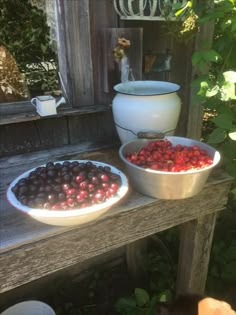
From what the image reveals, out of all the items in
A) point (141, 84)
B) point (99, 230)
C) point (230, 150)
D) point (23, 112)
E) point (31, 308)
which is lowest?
point (31, 308)

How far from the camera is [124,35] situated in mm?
1430

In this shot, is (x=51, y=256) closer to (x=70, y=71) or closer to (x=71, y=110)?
(x=71, y=110)

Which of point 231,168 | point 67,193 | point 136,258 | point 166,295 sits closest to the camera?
point 67,193

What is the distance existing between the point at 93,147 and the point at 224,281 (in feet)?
3.62

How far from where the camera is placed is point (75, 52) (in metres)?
1.43

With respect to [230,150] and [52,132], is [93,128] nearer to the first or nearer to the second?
[52,132]

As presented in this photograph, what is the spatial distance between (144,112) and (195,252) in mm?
689

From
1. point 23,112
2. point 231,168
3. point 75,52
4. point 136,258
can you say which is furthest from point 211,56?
point 136,258

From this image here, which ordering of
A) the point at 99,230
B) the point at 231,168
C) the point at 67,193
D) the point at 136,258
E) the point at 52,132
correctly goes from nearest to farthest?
the point at 67,193 → the point at 99,230 → the point at 231,168 → the point at 52,132 → the point at 136,258

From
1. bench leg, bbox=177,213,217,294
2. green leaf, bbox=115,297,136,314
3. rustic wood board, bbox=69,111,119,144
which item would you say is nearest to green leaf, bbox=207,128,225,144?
bench leg, bbox=177,213,217,294

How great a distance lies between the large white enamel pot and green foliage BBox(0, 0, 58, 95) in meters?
0.36

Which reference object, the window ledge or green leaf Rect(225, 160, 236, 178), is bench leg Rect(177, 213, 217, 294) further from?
the window ledge

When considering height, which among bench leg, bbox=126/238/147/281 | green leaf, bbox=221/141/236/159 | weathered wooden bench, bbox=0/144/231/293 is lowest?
bench leg, bbox=126/238/147/281

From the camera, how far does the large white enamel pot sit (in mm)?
1275
